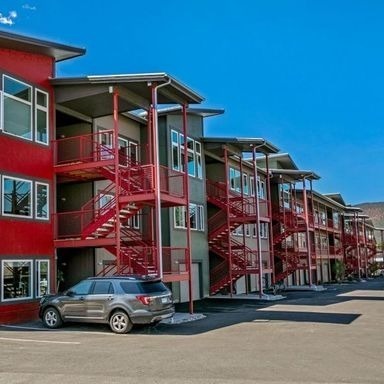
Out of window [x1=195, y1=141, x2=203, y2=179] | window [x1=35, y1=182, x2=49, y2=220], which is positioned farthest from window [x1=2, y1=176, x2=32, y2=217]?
window [x1=195, y1=141, x2=203, y2=179]

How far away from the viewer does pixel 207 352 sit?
12000 mm

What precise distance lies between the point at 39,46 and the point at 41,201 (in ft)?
18.9

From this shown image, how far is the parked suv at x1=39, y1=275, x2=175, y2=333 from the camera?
621 inches

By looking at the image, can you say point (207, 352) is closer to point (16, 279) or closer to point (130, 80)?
point (16, 279)

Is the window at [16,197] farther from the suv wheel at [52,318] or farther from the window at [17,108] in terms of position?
the suv wheel at [52,318]

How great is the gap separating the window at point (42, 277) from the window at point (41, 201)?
67.8 inches

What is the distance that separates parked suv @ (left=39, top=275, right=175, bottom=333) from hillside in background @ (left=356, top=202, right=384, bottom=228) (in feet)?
406

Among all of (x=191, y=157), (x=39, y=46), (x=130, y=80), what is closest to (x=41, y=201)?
(x=130, y=80)

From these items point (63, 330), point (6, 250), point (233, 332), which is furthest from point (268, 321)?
point (6, 250)

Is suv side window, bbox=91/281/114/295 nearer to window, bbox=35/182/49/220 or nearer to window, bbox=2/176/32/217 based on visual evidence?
window, bbox=2/176/32/217

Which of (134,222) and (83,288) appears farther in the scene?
(134,222)

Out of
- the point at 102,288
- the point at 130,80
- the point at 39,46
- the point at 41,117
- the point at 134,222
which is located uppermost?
the point at 39,46

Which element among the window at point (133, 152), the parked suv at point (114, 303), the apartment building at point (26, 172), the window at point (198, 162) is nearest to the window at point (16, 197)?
the apartment building at point (26, 172)

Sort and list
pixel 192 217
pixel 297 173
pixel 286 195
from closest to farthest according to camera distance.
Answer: pixel 192 217 < pixel 297 173 < pixel 286 195
